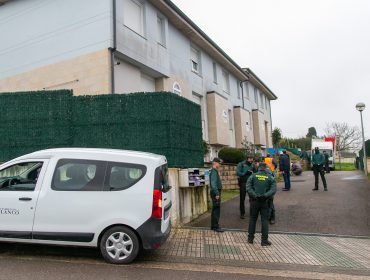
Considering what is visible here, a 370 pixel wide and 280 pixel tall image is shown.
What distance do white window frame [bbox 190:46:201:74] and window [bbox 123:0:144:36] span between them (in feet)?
18.9

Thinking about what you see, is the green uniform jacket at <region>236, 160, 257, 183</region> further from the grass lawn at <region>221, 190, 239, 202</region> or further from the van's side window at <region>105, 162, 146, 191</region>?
the van's side window at <region>105, 162, 146, 191</region>

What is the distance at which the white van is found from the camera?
6.07 metres

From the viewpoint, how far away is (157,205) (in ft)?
20.0

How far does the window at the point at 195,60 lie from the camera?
21.2 meters

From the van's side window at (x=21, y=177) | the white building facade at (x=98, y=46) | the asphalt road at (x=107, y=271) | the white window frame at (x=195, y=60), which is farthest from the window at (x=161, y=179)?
the white window frame at (x=195, y=60)

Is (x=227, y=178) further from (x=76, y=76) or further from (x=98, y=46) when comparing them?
(x=98, y=46)

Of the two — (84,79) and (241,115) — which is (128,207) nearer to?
(84,79)

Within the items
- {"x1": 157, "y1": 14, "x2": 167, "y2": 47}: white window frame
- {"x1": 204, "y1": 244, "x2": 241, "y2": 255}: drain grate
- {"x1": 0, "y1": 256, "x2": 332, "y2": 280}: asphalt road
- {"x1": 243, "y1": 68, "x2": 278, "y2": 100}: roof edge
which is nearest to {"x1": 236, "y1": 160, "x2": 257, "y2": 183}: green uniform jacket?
{"x1": 204, "y1": 244, "x2": 241, "y2": 255}: drain grate

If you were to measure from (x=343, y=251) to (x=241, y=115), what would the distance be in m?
20.8

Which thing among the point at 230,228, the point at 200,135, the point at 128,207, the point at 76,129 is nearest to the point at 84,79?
the point at 76,129

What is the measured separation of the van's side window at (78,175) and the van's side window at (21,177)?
16.1 inches

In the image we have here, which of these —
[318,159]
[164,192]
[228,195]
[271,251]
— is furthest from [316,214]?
[164,192]

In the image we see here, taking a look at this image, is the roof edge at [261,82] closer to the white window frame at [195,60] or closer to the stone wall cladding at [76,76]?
the white window frame at [195,60]

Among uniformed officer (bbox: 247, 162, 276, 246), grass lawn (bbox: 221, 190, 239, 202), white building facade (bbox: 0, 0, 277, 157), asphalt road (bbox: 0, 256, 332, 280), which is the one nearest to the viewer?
asphalt road (bbox: 0, 256, 332, 280)
